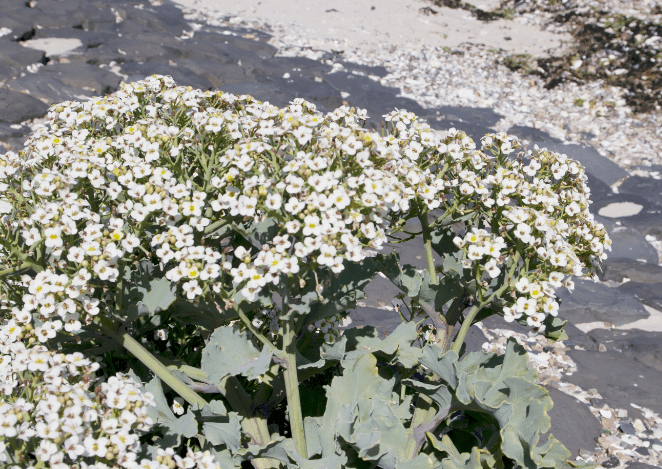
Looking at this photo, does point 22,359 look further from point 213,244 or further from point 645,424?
point 645,424

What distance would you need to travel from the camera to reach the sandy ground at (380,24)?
11.9 metres

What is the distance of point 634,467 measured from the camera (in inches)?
131

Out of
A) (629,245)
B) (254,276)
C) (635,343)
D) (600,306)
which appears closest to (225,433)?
(254,276)

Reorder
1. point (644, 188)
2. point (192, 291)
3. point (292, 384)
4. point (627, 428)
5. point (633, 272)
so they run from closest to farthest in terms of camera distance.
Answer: point (192, 291) → point (292, 384) → point (627, 428) → point (633, 272) → point (644, 188)

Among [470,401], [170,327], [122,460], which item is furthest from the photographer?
[170,327]

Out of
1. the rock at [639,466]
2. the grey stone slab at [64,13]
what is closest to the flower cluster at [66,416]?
the rock at [639,466]

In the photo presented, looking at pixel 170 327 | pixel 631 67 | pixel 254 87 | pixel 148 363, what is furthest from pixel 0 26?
pixel 631 67

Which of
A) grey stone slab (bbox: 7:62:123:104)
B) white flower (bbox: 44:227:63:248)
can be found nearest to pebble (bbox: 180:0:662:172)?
grey stone slab (bbox: 7:62:123:104)

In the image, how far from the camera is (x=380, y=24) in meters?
12.7

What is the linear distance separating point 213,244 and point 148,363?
61 centimetres

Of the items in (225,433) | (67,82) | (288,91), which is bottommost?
(288,91)

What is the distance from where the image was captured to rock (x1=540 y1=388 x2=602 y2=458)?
3.47m

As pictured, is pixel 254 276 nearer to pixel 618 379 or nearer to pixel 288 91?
pixel 618 379

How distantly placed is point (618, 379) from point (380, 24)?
10462 millimetres
